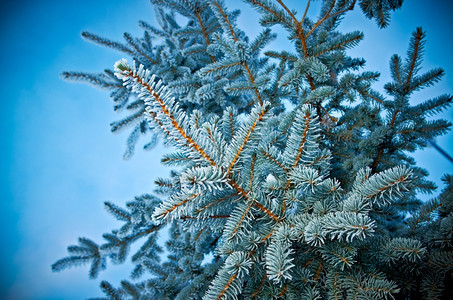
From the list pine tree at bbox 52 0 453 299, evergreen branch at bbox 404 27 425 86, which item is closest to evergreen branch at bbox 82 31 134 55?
pine tree at bbox 52 0 453 299

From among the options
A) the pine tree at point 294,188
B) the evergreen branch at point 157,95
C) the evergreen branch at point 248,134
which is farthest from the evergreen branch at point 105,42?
the evergreen branch at point 248,134

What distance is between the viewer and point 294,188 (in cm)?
112

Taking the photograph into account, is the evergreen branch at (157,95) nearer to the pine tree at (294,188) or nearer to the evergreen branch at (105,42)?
the pine tree at (294,188)

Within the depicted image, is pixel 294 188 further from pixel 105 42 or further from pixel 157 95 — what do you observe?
pixel 105 42

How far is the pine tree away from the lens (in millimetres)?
953

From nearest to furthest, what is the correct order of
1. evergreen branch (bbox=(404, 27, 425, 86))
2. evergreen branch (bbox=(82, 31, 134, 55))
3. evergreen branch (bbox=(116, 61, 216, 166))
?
1. evergreen branch (bbox=(116, 61, 216, 166))
2. evergreen branch (bbox=(404, 27, 425, 86))
3. evergreen branch (bbox=(82, 31, 134, 55))

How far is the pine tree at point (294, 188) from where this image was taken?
3.13 ft

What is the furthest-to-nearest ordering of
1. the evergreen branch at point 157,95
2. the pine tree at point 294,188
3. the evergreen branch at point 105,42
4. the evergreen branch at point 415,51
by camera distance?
the evergreen branch at point 105,42 → the evergreen branch at point 415,51 → the pine tree at point 294,188 → the evergreen branch at point 157,95

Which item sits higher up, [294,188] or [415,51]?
[415,51]

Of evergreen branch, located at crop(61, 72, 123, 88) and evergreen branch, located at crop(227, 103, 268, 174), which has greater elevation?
evergreen branch, located at crop(61, 72, 123, 88)

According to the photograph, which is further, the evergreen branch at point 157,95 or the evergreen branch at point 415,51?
the evergreen branch at point 415,51

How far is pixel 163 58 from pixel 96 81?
1006 millimetres

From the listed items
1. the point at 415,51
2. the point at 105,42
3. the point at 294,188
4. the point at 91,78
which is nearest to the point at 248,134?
the point at 294,188

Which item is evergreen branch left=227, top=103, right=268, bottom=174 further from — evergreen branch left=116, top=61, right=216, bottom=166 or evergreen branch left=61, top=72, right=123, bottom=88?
evergreen branch left=61, top=72, right=123, bottom=88
